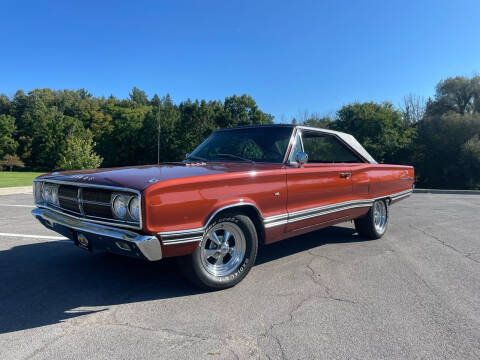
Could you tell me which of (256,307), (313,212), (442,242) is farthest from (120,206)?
(442,242)

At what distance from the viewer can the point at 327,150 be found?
17.3ft

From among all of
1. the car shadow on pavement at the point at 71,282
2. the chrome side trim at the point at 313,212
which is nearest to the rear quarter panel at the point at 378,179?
the chrome side trim at the point at 313,212

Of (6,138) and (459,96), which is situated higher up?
(459,96)

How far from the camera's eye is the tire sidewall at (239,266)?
3062mm

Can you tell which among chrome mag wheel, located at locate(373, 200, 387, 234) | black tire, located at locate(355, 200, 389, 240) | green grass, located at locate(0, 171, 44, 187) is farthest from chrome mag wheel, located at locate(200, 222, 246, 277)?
green grass, located at locate(0, 171, 44, 187)

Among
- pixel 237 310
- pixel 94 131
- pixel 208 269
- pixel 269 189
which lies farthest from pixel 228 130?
pixel 94 131

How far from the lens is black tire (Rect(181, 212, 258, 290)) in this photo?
3.04 meters

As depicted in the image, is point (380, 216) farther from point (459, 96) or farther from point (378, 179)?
point (459, 96)

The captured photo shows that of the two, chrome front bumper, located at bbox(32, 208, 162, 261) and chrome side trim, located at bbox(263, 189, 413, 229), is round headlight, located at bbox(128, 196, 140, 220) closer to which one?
chrome front bumper, located at bbox(32, 208, 162, 261)

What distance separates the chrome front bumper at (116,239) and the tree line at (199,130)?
1969 cm

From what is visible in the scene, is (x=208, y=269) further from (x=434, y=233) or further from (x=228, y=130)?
(x=434, y=233)

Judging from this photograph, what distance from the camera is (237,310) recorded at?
2.85m

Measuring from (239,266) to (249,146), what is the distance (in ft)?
5.32

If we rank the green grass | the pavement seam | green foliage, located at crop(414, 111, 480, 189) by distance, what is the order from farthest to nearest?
green foliage, located at crop(414, 111, 480, 189)
the green grass
the pavement seam
